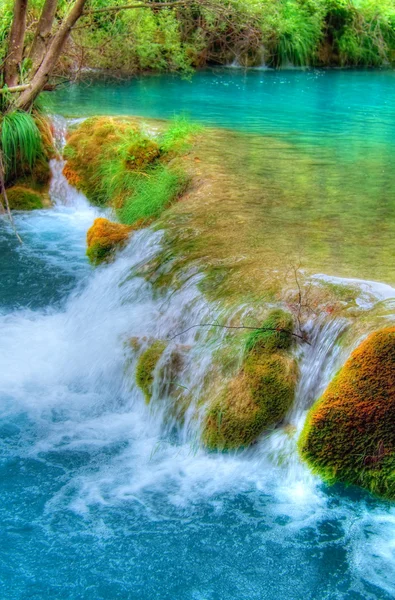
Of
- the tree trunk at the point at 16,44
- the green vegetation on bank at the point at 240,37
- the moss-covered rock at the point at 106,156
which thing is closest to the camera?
the moss-covered rock at the point at 106,156

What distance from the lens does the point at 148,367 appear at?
546 cm

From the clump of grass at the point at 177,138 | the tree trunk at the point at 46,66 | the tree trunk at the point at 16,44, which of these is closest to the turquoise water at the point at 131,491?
the clump of grass at the point at 177,138

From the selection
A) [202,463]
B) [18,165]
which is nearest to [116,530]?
[202,463]

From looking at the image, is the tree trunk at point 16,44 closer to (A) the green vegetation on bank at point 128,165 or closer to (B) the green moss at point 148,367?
(A) the green vegetation on bank at point 128,165

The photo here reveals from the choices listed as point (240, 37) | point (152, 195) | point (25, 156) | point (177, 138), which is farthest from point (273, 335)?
point (240, 37)

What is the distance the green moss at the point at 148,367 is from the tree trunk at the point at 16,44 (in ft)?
18.1

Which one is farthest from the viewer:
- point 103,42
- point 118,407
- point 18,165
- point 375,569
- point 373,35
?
point 373,35

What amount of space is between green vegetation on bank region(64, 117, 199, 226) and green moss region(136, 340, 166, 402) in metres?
2.26

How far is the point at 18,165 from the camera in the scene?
9414mm

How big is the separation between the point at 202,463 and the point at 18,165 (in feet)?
19.6

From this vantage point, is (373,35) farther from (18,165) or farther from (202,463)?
(202,463)

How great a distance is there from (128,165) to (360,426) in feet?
17.4

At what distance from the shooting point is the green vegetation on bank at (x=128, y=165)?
310 inches

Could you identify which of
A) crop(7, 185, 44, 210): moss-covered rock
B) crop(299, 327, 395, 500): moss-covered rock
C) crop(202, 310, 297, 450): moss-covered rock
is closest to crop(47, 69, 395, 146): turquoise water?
crop(7, 185, 44, 210): moss-covered rock
